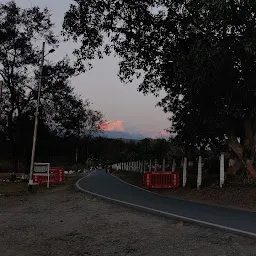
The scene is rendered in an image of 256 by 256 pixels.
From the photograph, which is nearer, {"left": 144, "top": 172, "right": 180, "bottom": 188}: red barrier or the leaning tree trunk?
the leaning tree trunk

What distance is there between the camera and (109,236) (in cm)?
1053

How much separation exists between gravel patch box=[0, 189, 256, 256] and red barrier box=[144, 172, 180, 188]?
1116 cm

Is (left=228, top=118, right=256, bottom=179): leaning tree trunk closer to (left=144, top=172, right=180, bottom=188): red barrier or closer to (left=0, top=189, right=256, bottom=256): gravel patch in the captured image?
(left=144, top=172, right=180, bottom=188): red barrier

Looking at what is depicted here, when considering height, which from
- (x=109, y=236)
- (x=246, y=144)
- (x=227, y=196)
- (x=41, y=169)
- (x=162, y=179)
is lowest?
(x=109, y=236)

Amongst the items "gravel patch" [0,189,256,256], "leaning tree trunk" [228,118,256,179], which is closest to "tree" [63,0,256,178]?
"leaning tree trunk" [228,118,256,179]

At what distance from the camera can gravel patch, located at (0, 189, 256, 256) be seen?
8789mm

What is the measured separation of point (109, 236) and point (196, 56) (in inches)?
312

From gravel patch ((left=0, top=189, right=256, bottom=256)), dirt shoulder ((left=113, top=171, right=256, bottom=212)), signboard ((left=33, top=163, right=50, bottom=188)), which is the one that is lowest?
gravel patch ((left=0, top=189, right=256, bottom=256))

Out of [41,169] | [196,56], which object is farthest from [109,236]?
[41,169]

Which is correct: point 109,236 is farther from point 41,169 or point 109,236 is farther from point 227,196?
point 41,169

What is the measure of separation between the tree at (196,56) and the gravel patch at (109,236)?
5934 millimetres

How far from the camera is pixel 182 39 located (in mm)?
21062

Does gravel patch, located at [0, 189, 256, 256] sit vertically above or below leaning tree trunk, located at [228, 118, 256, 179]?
below

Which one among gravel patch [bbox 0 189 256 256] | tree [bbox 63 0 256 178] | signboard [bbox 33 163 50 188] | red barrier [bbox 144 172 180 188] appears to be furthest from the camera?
signboard [bbox 33 163 50 188]
